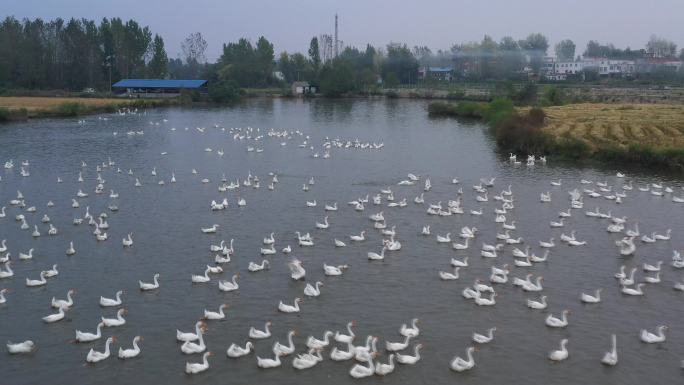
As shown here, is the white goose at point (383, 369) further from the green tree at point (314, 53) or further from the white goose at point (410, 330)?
the green tree at point (314, 53)

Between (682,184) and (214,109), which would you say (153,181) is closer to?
(682,184)

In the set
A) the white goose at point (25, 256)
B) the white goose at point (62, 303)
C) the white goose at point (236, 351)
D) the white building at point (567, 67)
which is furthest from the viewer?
the white building at point (567, 67)

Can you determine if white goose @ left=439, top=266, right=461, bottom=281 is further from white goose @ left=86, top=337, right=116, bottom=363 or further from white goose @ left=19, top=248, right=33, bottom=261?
white goose @ left=19, top=248, right=33, bottom=261

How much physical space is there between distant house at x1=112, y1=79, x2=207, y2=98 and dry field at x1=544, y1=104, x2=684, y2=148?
64.2 m

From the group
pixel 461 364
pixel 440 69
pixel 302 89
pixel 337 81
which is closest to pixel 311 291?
pixel 461 364

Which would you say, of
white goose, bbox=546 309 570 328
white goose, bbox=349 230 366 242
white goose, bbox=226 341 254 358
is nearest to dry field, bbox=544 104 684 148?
white goose, bbox=349 230 366 242

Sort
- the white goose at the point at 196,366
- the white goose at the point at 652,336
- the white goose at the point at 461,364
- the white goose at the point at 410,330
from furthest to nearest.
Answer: the white goose at the point at 652,336 → the white goose at the point at 410,330 → the white goose at the point at 461,364 → the white goose at the point at 196,366

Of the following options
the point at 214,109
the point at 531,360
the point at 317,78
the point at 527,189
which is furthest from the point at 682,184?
the point at 317,78

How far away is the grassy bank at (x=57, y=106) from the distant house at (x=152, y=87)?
10631 millimetres

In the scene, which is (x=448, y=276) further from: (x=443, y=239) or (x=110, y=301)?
(x=110, y=301)

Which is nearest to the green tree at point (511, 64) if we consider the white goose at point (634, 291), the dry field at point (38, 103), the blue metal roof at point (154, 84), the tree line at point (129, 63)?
the tree line at point (129, 63)

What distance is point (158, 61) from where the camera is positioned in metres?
134

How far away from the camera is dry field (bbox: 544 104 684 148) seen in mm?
53625

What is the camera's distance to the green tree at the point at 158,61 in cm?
13388
